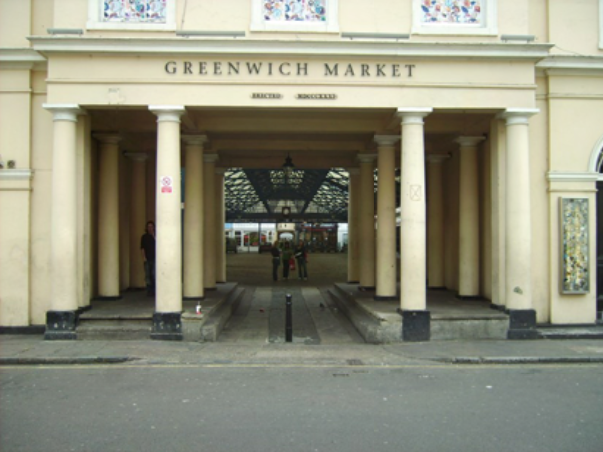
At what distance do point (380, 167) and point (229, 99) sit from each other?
4.31 meters

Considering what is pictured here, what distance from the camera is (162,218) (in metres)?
9.68

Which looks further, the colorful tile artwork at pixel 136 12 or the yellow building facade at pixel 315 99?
the colorful tile artwork at pixel 136 12

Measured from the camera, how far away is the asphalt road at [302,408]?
5051 mm

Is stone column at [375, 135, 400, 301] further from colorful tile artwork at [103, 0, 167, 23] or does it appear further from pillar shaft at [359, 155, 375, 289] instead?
colorful tile artwork at [103, 0, 167, 23]

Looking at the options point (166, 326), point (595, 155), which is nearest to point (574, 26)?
point (595, 155)

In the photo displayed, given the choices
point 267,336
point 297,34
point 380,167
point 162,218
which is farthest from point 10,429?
point 380,167

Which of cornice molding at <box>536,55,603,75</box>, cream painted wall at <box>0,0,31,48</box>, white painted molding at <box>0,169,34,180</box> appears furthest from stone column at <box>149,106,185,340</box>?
cornice molding at <box>536,55,603,75</box>

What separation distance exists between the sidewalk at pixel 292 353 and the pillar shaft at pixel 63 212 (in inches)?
36.5

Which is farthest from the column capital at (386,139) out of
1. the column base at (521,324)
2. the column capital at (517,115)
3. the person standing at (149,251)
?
the person standing at (149,251)

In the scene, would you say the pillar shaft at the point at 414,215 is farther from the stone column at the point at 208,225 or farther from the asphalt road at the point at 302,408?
the stone column at the point at 208,225

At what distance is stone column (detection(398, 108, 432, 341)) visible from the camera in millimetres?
9875

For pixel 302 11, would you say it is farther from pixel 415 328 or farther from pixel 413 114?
pixel 415 328

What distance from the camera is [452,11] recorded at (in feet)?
33.1

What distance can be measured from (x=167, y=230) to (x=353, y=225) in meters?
8.98
